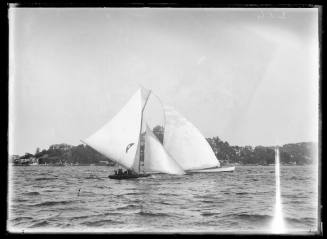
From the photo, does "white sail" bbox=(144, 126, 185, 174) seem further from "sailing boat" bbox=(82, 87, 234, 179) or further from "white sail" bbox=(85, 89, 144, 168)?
"white sail" bbox=(85, 89, 144, 168)

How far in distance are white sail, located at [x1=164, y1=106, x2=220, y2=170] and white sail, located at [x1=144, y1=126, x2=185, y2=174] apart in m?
0.10

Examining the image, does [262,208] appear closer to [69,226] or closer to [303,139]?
[303,139]

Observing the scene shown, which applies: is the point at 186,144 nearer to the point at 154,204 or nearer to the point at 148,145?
the point at 148,145

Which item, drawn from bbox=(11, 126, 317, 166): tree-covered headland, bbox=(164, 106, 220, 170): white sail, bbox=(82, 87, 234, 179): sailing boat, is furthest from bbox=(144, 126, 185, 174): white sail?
bbox=(11, 126, 317, 166): tree-covered headland

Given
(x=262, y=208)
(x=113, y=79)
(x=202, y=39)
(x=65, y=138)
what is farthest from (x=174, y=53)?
(x=262, y=208)

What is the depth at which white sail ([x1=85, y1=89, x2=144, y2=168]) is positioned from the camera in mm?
6695

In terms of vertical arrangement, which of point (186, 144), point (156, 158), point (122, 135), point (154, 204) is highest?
point (122, 135)

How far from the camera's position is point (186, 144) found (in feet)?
27.0

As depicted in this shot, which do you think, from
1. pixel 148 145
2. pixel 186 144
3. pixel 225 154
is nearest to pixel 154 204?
pixel 148 145

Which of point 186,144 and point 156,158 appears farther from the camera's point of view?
point 186,144

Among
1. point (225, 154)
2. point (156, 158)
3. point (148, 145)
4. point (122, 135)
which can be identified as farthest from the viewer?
point (156, 158)

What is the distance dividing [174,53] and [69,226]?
9.13 feet

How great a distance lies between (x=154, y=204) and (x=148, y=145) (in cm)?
110

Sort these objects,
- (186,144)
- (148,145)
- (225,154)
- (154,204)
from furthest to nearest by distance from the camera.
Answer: (186,144)
(148,145)
(225,154)
(154,204)
